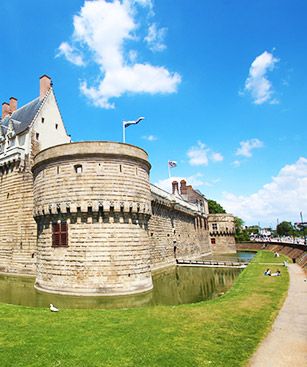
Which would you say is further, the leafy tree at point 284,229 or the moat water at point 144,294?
the leafy tree at point 284,229

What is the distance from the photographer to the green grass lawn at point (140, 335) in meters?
7.65

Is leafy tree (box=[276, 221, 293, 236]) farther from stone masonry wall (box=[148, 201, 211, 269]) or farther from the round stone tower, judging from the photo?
the round stone tower

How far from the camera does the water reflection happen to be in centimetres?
1652

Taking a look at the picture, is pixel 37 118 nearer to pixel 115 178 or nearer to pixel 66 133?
pixel 66 133

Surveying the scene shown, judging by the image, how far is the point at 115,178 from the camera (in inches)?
778

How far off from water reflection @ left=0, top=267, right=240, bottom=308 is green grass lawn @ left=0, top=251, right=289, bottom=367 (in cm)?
345

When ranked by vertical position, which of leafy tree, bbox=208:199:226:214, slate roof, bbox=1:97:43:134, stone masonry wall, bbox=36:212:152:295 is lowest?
stone masonry wall, bbox=36:212:152:295

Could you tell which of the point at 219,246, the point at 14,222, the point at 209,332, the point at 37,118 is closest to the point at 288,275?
the point at 209,332

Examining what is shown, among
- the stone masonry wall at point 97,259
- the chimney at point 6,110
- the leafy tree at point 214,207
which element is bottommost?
the stone masonry wall at point 97,259

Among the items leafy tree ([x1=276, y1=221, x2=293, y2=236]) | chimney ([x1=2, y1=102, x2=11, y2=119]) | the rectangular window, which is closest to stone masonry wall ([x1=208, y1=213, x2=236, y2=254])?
chimney ([x1=2, y1=102, x2=11, y2=119])

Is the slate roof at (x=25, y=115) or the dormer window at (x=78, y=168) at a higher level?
the slate roof at (x=25, y=115)

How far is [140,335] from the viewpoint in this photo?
9.44 meters

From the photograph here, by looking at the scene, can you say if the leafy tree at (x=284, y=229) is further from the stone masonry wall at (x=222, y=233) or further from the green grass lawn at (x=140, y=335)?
the green grass lawn at (x=140, y=335)

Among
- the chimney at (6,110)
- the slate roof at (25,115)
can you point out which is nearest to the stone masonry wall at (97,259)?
the slate roof at (25,115)
